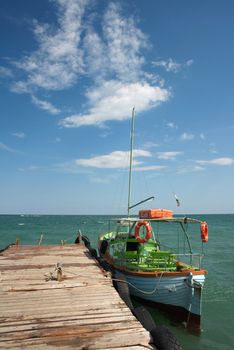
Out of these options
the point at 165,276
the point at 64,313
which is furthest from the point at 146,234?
the point at 64,313

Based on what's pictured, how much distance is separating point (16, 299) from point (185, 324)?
257 inches

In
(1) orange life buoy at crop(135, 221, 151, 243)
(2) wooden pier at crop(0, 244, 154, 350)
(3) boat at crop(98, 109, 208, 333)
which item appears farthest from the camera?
(1) orange life buoy at crop(135, 221, 151, 243)

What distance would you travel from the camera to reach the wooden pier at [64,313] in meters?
5.71

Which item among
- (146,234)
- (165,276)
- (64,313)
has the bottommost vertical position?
(64,313)

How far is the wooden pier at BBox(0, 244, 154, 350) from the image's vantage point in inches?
225

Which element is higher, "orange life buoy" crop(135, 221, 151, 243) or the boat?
"orange life buoy" crop(135, 221, 151, 243)

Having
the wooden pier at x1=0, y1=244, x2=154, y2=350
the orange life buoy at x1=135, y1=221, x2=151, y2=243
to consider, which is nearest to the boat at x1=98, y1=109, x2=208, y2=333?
the orange life buoy at x1=135, y1=221, x2=151, y2=243

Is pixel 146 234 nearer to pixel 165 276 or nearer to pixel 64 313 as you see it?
pixel 165 276

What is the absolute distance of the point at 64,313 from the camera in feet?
23.0

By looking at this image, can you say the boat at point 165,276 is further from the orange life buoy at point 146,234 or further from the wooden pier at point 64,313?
the wooden pier at point 64,313

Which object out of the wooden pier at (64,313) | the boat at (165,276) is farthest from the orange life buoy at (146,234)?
the wooden pier at (64,313)

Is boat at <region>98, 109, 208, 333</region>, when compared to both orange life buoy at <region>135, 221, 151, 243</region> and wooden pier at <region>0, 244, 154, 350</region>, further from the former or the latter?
wooden pier at <region>0, 244, 154, 350</region>

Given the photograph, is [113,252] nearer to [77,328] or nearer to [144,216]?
→ [144,216]

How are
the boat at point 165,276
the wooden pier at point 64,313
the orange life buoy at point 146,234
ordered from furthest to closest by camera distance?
the orange life buoy at point 146,234
the boat at point 165,276
the wooden pier at point 64,313
